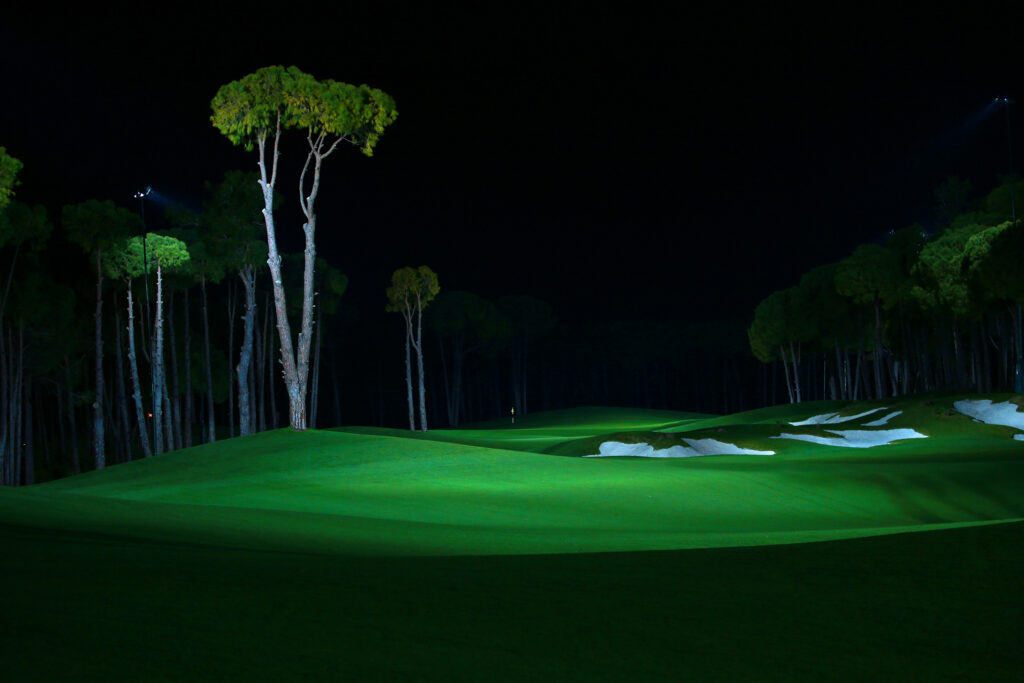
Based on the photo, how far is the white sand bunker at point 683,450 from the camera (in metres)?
30.9

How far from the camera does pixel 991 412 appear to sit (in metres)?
32.8

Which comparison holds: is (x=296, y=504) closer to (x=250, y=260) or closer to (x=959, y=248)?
(x=250, y=260)

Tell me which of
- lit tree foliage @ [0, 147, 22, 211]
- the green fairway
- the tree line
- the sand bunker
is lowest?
the sand bunker

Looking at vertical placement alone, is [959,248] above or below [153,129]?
below

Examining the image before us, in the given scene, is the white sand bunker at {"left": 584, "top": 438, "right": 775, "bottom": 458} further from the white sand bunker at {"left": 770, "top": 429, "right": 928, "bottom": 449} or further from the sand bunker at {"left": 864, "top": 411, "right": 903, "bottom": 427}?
the sand bunker at {"left": 864, "top": 411, "right": 903, "bottom": 427}

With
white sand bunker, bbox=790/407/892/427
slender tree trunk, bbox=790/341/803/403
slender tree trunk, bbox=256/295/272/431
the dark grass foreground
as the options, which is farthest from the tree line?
slender tree trunk, bbox=256/295/272/431

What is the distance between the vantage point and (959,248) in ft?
141

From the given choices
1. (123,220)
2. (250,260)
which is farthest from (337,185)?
(123,220)

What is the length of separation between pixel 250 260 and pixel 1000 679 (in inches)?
1830

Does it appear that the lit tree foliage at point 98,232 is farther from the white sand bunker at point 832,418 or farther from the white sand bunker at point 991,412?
the white sand bunker at point 991,412

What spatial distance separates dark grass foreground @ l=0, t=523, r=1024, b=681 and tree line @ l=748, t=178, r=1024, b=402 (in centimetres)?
3443

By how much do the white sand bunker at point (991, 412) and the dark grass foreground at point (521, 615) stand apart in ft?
90.7

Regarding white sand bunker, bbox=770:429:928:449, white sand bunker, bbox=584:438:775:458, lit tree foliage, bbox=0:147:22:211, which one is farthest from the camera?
white sand bunker, bbox=770:429:928:449

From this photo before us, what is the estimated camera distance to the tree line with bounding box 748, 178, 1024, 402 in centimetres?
4016
